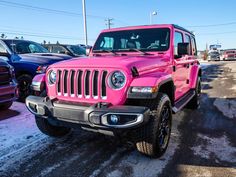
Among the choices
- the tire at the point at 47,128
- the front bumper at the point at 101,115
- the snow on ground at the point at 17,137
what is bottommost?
the snow on ground at the point at 17,137

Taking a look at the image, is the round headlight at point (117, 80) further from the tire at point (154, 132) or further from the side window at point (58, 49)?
the side window at point (58, 49)

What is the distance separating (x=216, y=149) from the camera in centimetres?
411

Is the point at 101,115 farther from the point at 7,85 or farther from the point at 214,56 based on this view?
the point at 214,56

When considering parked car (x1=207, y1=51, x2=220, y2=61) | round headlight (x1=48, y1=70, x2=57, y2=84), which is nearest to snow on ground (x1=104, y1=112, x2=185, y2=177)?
round headlight (x1=48, y1=70, x2=57, y2=84)

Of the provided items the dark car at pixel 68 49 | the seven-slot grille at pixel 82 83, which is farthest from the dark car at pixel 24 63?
the seven-slot grille at pixel 82 83

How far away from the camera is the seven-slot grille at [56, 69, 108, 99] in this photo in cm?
350

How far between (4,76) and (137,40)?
3.12 meters

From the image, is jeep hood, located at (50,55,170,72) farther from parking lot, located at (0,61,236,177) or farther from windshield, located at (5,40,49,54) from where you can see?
windshield, located at (5,40,49,54)

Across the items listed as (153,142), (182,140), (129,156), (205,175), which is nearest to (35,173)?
(129,156)

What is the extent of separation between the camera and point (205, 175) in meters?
3.29

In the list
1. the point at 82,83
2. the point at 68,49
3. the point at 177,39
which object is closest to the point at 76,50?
the point at 68,49

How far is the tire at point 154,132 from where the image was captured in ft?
11.3

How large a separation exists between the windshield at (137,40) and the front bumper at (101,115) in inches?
75.0

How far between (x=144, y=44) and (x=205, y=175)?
2.58m
